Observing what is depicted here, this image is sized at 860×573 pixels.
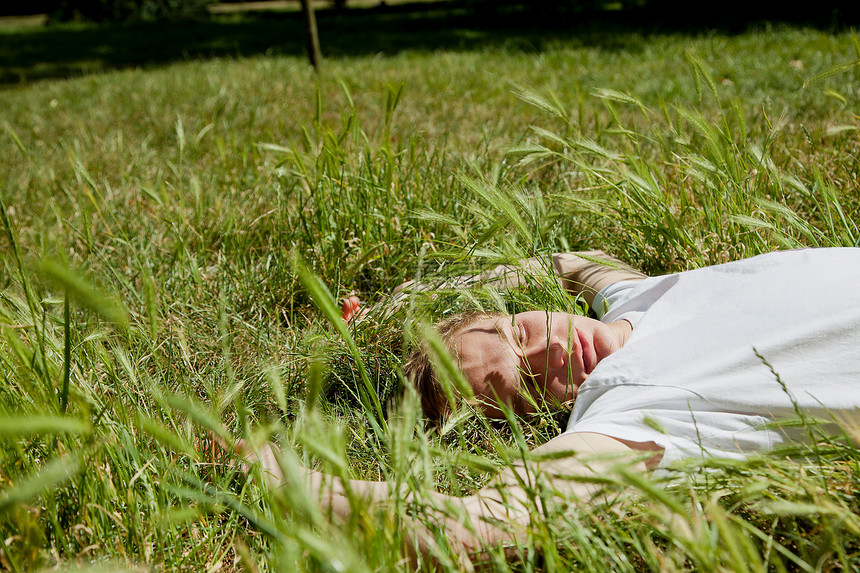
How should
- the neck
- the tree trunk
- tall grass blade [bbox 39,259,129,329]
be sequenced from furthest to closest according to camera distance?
the tree trunk
the neck
tall grass blade [bbox 39,259,129,329]

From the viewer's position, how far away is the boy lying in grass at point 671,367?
1356mm

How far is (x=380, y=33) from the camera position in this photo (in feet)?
36.3

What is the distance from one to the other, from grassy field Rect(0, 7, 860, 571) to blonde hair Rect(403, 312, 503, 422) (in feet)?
0.24

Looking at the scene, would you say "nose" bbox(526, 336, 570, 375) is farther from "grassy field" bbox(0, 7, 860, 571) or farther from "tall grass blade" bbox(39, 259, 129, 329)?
"tall grass blade" bbox(39, 259, 129, 329)

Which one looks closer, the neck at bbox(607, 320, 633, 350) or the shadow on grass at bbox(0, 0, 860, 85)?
the neck at bbox(607, 320, 633, 350)

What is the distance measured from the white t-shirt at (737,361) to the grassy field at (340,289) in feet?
0.53

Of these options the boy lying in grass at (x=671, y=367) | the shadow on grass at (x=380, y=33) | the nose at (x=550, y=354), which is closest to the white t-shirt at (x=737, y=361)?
the boy lying in grass at (x=671, y=367)

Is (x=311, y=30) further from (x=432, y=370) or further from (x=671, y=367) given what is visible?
(x=671, y=367)

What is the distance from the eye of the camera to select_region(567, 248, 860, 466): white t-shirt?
1395mm

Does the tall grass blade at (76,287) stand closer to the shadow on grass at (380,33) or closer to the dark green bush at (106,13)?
the shadow on grass at (380,33)

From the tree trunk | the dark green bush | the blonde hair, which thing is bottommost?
the blonde hair

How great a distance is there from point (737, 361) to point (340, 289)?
135 centimetres

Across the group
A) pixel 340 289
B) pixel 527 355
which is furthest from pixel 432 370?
pixel 340 289

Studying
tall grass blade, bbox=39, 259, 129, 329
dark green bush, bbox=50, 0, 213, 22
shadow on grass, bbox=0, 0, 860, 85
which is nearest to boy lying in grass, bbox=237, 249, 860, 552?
tall grass blade, bbox=39, 259, 129, 329
